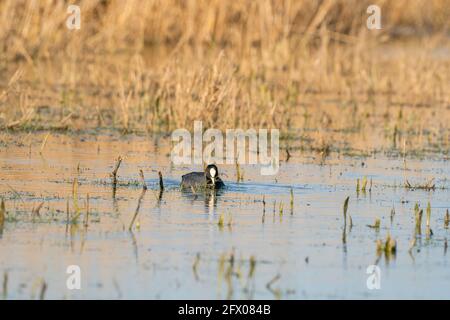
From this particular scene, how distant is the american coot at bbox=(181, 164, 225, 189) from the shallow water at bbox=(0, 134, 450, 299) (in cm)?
12

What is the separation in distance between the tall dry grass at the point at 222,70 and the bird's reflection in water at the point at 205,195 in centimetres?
331

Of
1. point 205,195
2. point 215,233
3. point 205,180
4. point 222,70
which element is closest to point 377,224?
point 215,233

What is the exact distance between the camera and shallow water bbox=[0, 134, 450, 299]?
7223 millimetres

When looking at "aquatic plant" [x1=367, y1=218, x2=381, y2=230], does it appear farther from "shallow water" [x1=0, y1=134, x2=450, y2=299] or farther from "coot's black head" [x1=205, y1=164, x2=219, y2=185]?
"coot's black head" [x1=205, y1=164, x2=219, y2=185]

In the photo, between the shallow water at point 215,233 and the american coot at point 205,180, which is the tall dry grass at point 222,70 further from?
the american coot at point 205,180

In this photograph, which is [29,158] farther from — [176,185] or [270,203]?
[270,203]

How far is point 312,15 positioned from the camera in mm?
25125

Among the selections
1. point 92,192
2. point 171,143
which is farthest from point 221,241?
point 171,143

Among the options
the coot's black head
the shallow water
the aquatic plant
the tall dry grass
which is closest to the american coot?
the coot's black head

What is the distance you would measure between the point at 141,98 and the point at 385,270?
8.78 meters

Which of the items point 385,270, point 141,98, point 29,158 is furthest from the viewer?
point 141,98

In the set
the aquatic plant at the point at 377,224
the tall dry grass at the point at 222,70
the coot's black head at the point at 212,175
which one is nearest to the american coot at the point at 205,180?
the coot's black head at the point at 212,175

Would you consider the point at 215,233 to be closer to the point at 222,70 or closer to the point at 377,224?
the point at 377,224
